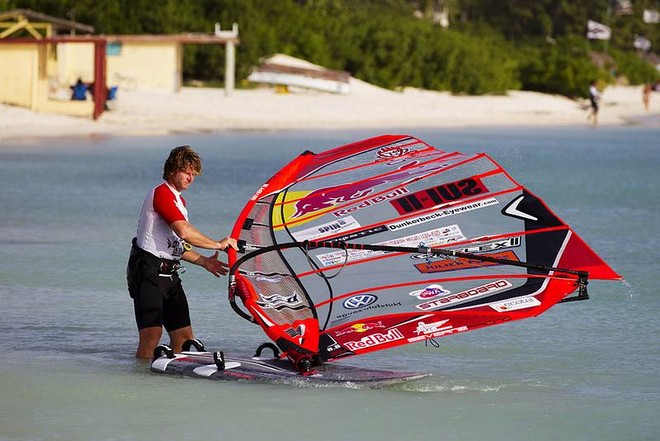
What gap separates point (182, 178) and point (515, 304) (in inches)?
68.1

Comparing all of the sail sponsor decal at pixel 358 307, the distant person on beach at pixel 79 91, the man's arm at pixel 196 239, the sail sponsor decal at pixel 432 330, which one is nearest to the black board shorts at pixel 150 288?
the man's arm at pixel 196 239

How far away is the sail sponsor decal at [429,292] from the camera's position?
6812 mm

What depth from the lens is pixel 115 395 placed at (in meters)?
6.65

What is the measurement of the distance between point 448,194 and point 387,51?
142ft

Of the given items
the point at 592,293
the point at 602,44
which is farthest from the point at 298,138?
the point at 602,44

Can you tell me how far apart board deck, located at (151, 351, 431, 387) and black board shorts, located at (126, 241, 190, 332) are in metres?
0.24

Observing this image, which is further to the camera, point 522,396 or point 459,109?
point 459,109

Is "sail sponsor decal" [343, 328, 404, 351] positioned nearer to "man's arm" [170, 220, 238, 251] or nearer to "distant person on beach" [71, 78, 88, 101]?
"man's arm" [170, 220, 238, 251]

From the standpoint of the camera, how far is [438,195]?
6.61 m

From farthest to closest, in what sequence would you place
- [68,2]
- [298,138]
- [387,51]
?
1. [387,51]
2. [68,2]
3. [298,138]

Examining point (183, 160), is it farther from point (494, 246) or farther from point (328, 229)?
point (494, 246)

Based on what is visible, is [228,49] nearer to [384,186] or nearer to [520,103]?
[520,103]

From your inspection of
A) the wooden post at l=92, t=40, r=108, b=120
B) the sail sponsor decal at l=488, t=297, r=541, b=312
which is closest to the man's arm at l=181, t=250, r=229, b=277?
the sail sponsor decal at l=488, t=297, r=541, b=312

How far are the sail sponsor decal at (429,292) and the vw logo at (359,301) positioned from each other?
227mm
